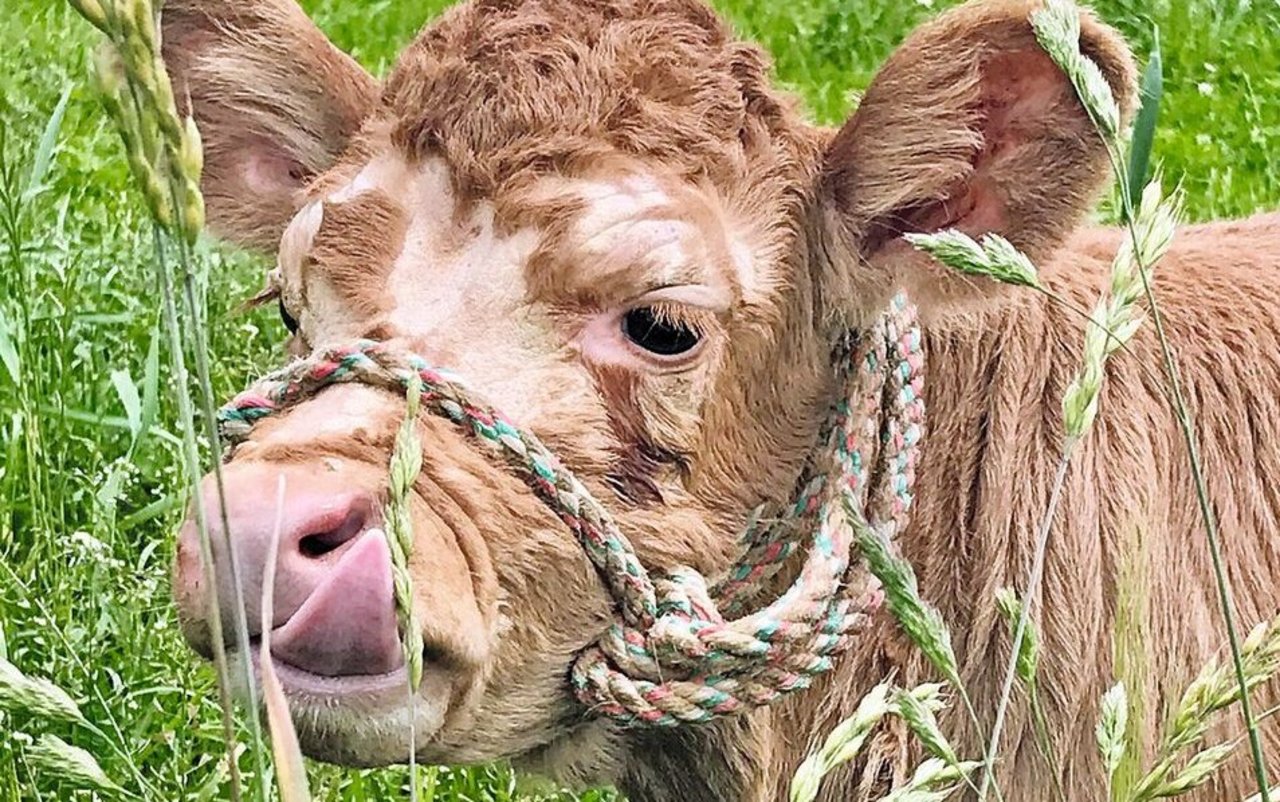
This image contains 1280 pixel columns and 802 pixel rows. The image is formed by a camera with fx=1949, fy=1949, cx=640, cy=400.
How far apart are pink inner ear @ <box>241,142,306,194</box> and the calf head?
0.24 m

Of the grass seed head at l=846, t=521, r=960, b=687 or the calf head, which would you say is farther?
the calf head

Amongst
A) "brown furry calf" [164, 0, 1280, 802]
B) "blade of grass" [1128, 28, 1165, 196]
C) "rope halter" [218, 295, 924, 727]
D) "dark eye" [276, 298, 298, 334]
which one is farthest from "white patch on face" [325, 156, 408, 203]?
"blade of grass" [1128, 28, 1165, 196]

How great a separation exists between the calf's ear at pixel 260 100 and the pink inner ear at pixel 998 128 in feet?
3.00

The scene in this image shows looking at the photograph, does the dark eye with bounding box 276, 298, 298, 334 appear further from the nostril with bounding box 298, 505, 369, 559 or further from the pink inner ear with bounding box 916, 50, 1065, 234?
the pink inner ear with bounding box 916, 50, 1065, 234

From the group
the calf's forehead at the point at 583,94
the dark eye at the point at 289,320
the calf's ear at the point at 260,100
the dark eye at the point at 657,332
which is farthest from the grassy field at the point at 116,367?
the dark eye at the point at 657,332

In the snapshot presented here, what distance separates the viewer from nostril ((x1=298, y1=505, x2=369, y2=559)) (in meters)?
2.09

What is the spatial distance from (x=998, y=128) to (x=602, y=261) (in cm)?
68

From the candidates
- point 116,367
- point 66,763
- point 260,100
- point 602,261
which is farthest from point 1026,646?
point 116,367

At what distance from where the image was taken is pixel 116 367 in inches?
197

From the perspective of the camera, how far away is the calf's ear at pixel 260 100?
10.1ft

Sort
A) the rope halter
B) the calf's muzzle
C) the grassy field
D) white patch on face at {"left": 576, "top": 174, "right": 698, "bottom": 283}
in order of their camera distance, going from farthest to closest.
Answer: the grassy field → white patch on face at {"left": 576, "top": 174, "right": 698, "bottom": 283} → the rope halter → the calf's muzzle

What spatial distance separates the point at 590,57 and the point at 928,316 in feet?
2.12

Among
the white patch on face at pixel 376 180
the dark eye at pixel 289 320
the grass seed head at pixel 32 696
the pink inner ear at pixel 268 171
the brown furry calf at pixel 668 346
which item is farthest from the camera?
the pink inner ear at pixel 268 171

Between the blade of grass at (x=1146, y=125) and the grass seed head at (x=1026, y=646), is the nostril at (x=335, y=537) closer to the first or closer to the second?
the grass seed head at (x=1026, y=646)
